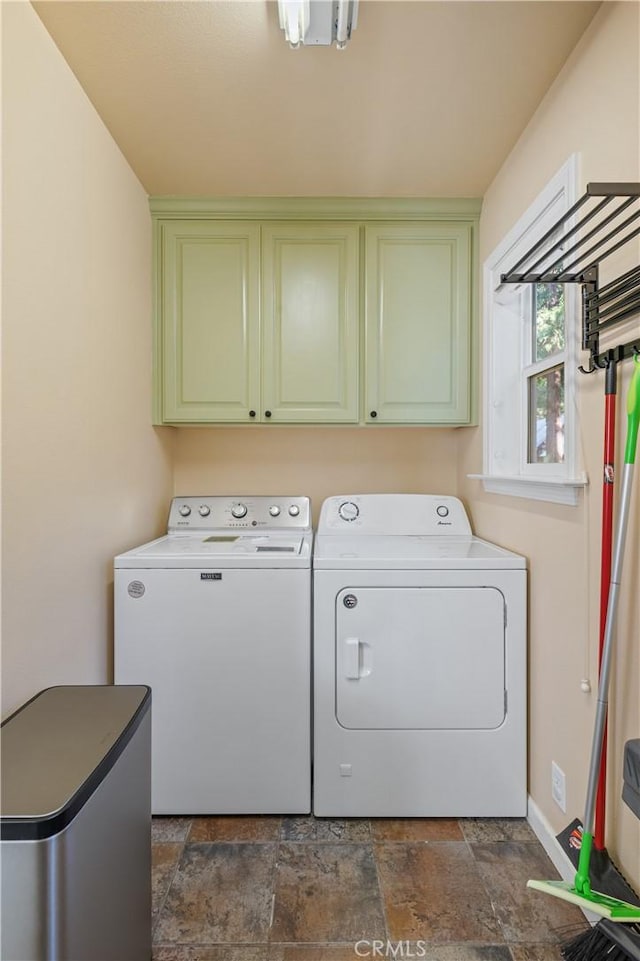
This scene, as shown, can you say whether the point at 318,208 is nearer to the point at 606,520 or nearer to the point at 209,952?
the point at 606,520

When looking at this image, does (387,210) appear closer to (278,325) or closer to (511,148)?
(511,148)

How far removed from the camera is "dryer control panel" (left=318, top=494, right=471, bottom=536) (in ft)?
7.30

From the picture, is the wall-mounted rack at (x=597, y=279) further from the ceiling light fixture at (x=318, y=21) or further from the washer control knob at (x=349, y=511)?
the washer control knob at (x=349, y=511)

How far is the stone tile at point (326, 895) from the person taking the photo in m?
1.25

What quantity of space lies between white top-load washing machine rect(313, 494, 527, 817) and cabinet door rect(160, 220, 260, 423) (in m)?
0.99

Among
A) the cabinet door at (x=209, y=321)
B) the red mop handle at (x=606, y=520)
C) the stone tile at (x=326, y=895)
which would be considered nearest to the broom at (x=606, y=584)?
the red mop handle at (x=606, y=520)

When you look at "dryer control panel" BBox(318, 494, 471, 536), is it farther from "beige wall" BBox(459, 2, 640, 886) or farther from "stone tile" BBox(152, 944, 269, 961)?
"stone tile" BBox(152, 944, 269, 961)

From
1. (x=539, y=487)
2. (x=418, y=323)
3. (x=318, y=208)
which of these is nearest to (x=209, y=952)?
(x=539, y=487)

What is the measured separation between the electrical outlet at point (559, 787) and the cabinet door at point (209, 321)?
5.73 feet

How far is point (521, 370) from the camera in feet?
6.16

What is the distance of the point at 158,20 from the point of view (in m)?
1.26

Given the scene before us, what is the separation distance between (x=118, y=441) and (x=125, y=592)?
0.57 m

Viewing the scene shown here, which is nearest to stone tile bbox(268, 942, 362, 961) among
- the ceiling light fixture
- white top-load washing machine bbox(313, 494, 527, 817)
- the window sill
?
white top-load washing machine bbox(313, 494, 527, 817)

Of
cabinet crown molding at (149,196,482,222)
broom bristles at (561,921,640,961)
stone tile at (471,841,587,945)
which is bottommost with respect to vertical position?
stone tile at (471,841,587,945)
